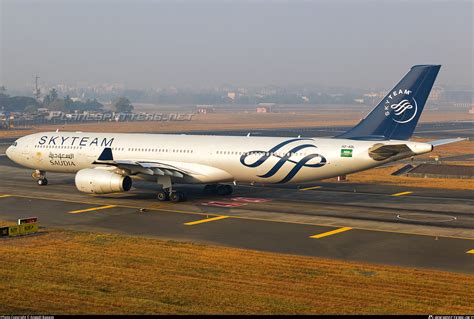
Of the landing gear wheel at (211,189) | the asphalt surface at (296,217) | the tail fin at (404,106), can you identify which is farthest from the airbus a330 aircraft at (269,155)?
the asphalt surface at (296,217)

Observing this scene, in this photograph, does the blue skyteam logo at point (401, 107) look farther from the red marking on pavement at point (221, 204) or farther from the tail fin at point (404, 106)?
the red marking on pavement at point (221, 204)

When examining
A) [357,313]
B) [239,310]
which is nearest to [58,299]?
[239,310]

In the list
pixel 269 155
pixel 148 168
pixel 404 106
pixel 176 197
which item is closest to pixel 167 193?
pixel 176 197

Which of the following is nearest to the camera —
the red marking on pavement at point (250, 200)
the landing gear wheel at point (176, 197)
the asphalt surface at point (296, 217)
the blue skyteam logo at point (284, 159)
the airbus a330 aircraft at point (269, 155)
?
the asphalt surface at point (296, 217)

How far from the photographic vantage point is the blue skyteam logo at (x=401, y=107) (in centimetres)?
4556

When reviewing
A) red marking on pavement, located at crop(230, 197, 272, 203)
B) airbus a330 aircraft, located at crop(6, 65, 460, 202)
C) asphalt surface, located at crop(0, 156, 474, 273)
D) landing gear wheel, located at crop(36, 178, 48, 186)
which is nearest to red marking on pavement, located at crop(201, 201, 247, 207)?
asphalt surface, located at crop(0, 156, 474, 273)

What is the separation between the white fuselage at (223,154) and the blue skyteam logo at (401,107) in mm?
3297

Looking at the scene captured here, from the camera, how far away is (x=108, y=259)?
1156 inches

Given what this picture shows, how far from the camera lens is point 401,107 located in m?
45.7

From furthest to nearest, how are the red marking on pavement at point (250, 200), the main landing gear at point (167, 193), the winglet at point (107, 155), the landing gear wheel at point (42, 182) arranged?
the landing gear wheel at point (42, 182), the winglet at point (107, 155), the red marking on pavement at point (250, 200), the main landing gear at point (167, 193)

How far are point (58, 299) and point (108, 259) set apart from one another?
6.51 m

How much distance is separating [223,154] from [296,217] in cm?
902

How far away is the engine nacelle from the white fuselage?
4.06 metres

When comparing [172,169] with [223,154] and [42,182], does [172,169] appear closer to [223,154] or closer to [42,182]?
[223,154]
